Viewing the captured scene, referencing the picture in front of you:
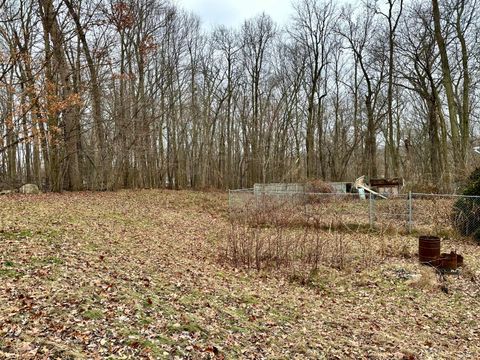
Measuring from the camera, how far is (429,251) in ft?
27.4

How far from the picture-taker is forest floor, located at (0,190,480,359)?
12.2 ft

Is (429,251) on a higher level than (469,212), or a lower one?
lower

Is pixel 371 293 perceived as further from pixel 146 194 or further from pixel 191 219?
pixel 146 194

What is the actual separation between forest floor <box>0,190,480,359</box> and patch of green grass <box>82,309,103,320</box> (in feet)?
0.08

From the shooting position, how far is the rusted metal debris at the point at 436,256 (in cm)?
786

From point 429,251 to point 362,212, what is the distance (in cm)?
552

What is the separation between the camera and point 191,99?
93.5 ft

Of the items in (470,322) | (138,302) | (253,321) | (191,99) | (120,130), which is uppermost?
(191,99)

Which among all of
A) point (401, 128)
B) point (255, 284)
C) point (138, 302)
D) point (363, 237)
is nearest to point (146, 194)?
point (363, 237)

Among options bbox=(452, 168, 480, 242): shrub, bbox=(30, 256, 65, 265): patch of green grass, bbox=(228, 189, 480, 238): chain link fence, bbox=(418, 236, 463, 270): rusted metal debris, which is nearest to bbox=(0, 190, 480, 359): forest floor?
bbox=(30, 256, 65, 265): patch of green grass

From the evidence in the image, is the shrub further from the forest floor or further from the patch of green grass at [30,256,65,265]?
the patch of green grass at [30,256,65,265]

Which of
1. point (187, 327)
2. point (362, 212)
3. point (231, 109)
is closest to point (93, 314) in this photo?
point (187, 327)

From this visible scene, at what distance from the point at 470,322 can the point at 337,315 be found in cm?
208

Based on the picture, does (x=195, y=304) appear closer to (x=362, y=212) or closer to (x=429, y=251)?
(x=429, y=251)
